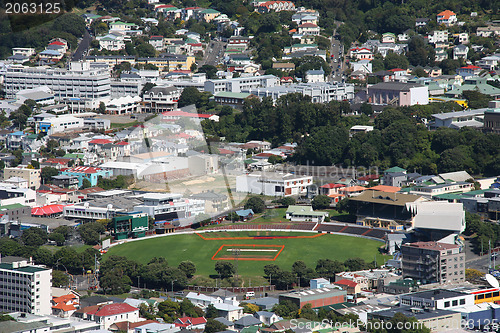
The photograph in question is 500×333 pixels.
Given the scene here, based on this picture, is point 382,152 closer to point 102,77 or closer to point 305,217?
point 305,217

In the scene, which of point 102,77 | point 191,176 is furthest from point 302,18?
point 191,176

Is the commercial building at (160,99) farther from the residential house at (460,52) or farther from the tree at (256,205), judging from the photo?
the residential house at (460,52)

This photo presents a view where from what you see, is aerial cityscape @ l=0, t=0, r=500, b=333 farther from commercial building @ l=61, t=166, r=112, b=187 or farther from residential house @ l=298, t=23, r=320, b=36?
residential house @ l=298, t=23, r=320, b=36

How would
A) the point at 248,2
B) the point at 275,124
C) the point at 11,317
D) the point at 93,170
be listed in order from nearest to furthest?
the point at 11,317 → the point at 93,170 → the point at 275,124 → the point at 248,2

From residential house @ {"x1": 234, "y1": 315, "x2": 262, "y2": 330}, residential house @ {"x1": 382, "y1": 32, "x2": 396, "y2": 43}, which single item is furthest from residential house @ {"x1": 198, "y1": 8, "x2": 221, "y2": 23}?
residential house @ {"x1": 234, "y1": 315, "x2": 262, "y2": 330}

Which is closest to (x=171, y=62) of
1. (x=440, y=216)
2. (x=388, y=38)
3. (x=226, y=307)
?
(x=388, y=38)

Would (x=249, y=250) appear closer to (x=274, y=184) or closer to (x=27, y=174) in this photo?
(x=274, y=184)
